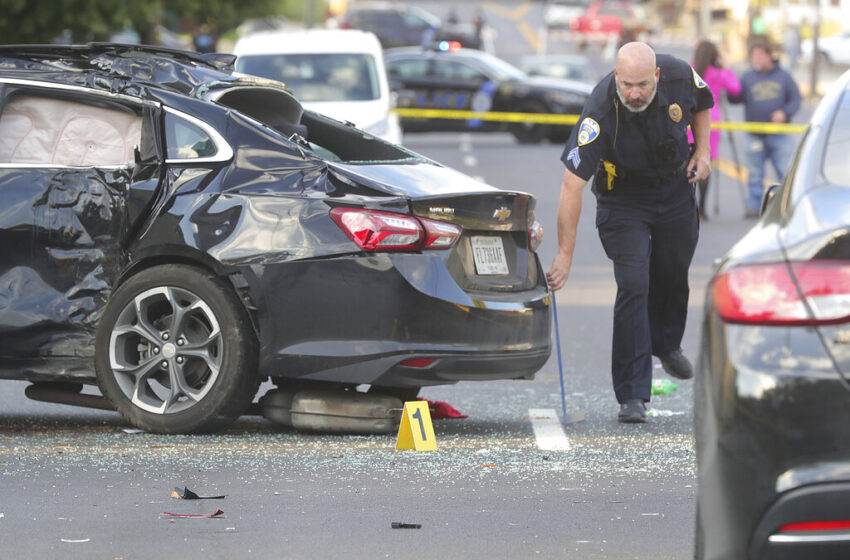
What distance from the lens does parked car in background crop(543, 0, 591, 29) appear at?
71812 millimetres

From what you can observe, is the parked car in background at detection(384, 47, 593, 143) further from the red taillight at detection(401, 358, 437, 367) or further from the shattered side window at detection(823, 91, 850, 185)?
the shattered side window at detection(823, 91, 850, 185)

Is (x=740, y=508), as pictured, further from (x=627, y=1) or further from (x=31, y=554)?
(x=627, y=1)

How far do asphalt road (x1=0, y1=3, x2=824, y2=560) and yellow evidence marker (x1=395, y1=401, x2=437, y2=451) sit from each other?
10 cm

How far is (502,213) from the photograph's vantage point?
741 centimetres

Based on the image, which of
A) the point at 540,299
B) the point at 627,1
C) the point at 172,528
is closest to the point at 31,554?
the point at 172,528

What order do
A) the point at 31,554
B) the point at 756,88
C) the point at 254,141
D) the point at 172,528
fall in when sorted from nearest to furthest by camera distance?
the point at 31,554, the point at 172,528, the point at 254,141, the point at 756,88

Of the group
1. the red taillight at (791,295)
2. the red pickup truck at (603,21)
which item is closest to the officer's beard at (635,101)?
the red taillight at (791,295)

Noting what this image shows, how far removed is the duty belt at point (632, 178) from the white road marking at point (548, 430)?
3.81ft

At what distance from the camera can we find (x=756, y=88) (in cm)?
1822

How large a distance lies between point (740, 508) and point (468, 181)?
13.2ft

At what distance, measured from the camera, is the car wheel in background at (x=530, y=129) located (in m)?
28.8

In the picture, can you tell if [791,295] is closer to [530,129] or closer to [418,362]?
[418,362]

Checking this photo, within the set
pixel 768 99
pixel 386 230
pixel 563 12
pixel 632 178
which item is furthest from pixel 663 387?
pixel 563 12

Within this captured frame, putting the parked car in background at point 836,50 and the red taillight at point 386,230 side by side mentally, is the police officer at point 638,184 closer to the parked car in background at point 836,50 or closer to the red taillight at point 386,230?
the red taillight at point 386,230
